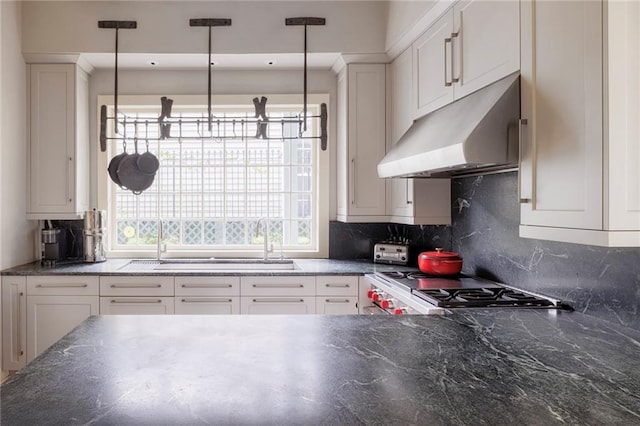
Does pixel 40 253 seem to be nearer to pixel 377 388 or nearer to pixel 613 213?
pixel 377 388

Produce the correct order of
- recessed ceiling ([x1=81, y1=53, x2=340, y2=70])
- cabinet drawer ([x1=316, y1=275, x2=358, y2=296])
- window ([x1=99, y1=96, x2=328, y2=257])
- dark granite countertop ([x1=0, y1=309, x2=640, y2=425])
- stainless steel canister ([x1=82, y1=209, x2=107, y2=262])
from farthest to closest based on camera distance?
window ([x1=99, y1=96, x2=328, y2=257]), stainless steel canister ([x1=82, y1=209, x2=107, y2=262]), recessed ceiling ([x1=81, y1=53, x2=340, y2=70]), cabinet drawer ([x1=316, y1=275, x2=358, y2=296]), dark granite countertop ([x1=0, y1=309, x2=640, y2=425])

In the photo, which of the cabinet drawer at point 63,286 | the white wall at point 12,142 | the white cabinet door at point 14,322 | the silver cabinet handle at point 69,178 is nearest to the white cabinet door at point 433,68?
the cabinet drawer at point 63,286

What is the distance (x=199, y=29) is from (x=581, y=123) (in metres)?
2.79

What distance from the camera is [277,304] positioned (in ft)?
10.3

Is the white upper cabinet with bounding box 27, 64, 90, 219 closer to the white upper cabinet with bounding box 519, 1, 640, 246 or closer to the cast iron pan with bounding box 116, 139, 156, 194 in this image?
the cast iron pan with bounding box 116, 139, 156, 194

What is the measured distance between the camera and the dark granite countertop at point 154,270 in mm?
3109

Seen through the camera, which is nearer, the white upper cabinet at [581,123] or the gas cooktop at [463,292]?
the white upper cabinet at [581,123]

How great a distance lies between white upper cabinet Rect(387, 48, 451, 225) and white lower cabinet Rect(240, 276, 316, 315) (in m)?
0.83

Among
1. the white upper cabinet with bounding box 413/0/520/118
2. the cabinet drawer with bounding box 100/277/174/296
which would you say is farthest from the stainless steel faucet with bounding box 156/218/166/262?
the white upper cabinet with bounding box 413/0/520/118

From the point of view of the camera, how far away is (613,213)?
1.34 metres

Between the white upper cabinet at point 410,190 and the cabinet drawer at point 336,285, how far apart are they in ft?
1.88

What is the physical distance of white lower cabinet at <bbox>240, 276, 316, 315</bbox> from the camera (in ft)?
10.2

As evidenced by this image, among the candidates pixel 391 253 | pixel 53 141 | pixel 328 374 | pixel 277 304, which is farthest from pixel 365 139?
pixel 328 374

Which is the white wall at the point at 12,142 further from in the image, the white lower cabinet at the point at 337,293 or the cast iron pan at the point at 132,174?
the white lower cabinet at the point at 337,293
